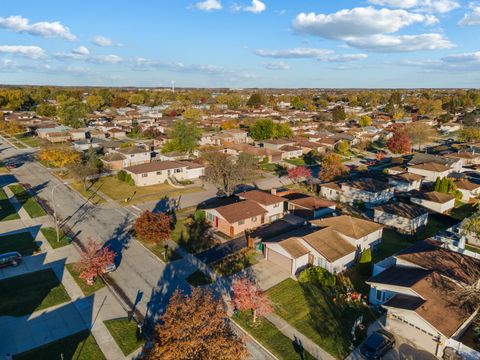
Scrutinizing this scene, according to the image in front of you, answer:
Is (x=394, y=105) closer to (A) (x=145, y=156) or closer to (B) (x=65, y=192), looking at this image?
(A) (x=145, y=156)

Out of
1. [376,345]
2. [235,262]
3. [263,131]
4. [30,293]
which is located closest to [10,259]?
[30,293]

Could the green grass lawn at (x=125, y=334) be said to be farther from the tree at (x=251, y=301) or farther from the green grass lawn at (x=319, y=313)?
the green grass lawn at (x=319, y=313)

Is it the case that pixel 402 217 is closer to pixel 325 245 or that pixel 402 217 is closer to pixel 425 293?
pixel 325 245

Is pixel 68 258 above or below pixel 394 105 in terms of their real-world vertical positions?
below

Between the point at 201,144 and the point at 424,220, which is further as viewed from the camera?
the point at 201,144

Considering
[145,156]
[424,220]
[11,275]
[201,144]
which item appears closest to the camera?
[11,275]

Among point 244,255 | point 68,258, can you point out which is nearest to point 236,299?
point 244,255

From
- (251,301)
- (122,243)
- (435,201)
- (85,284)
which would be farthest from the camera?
(435,201)

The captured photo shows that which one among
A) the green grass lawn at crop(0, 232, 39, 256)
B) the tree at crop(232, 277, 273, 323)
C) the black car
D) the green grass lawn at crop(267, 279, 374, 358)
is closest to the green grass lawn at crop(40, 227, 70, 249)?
the green grass lawn at crop(0, 232, 39, 256)

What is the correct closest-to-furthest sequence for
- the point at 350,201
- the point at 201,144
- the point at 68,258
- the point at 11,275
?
the point at 11,275 → the point at 68,258 → the point at 350,201 → the point at 201,144
